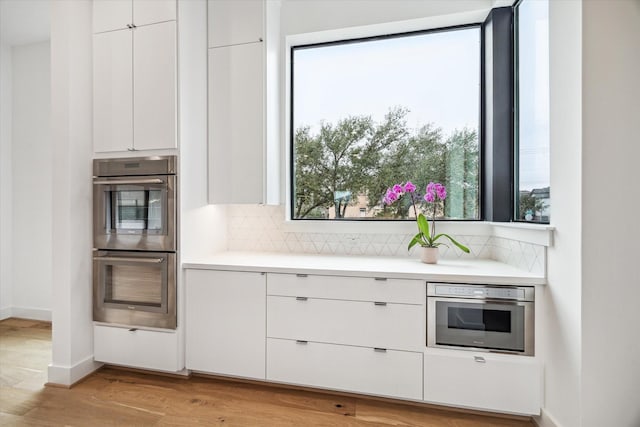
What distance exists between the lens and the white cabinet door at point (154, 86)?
89.4 inches

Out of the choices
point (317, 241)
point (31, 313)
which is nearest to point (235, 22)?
point (317, 241)

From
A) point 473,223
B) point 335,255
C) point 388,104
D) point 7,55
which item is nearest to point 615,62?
point 473,223

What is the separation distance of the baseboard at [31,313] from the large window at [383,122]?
3.04 meters

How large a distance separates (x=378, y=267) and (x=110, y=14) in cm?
264

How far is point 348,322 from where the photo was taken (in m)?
2.06

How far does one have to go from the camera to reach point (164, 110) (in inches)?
89.9

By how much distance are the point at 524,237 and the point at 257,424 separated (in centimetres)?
193

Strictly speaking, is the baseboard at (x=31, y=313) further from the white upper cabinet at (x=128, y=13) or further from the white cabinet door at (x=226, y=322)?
the white upper cabinet at (x=128, y=13)

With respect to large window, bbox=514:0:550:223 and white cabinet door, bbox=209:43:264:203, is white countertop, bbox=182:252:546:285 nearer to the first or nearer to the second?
large window, bbox=514:0:550:223

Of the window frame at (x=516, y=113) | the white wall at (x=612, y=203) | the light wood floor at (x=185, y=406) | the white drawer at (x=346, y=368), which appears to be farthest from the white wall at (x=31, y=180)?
the white wall at (x=612, y=203)

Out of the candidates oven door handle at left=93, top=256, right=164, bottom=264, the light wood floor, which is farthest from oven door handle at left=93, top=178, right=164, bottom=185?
the light wood floor

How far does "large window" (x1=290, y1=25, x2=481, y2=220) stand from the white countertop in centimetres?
45

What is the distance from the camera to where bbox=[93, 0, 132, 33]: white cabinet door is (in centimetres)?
235

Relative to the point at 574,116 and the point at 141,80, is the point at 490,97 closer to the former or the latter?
the point at 574,116
